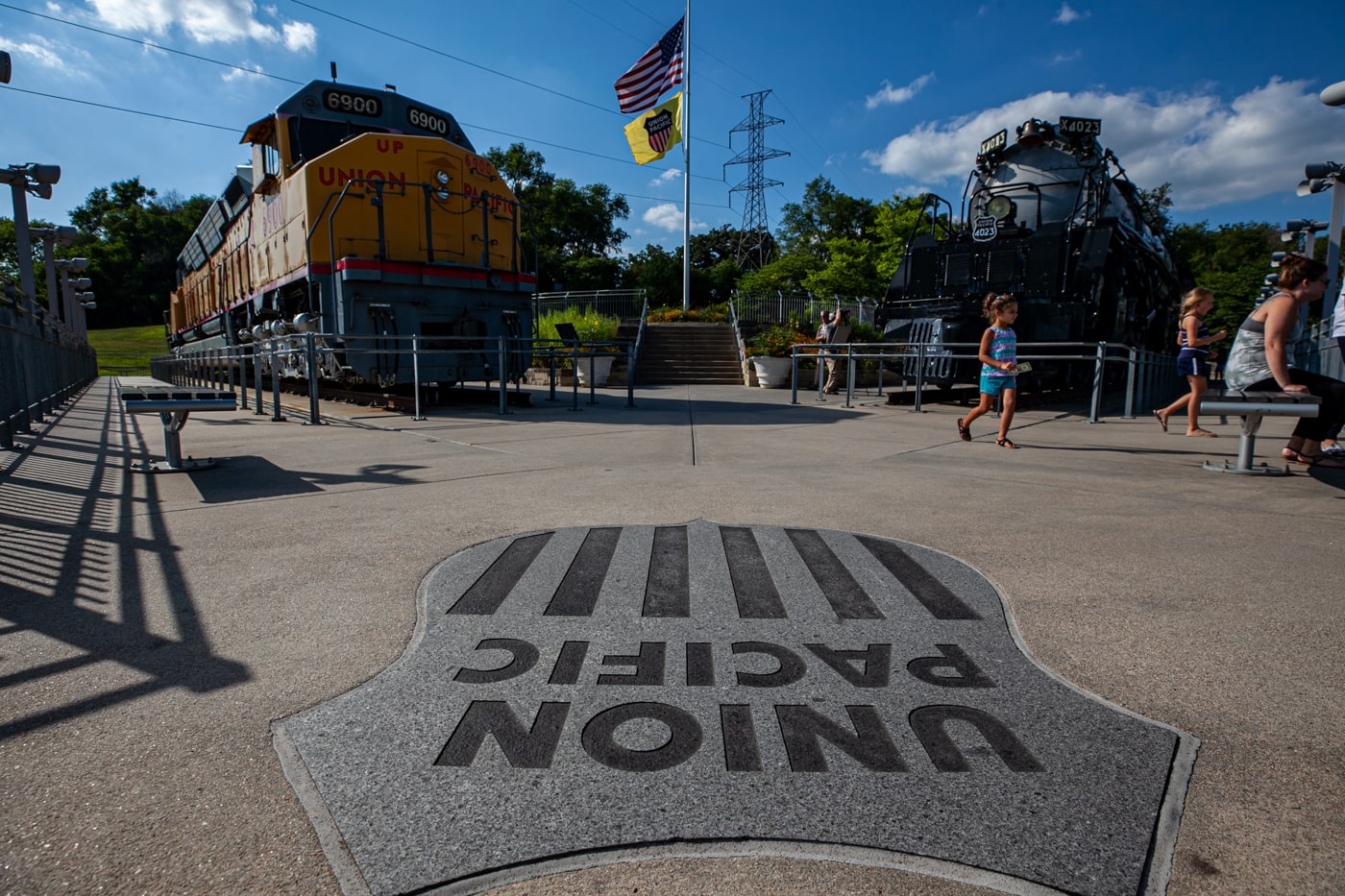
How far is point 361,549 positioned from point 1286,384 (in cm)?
626

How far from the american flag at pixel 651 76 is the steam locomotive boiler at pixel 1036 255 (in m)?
13.5

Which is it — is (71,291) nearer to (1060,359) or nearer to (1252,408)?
(1060,359)

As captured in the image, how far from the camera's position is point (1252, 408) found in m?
5.07

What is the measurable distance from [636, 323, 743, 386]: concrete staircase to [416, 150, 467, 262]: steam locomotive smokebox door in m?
10.0

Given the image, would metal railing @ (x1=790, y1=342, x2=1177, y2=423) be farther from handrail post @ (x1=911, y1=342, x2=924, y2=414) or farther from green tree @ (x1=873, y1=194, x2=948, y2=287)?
green tree @ (x1=873, y1=194, x2=948, y2=287)

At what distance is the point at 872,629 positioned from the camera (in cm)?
249

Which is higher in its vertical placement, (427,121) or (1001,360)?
(427,121)

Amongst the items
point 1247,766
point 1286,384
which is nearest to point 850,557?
point 1247,766

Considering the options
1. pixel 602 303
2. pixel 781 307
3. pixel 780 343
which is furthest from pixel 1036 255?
pixel 602 303

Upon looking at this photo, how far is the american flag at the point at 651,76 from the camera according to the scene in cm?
2359

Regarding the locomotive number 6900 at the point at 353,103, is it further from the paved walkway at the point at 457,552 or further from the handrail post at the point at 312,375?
the paved walkway at the point at 457,552

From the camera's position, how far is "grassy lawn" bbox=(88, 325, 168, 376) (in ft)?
140

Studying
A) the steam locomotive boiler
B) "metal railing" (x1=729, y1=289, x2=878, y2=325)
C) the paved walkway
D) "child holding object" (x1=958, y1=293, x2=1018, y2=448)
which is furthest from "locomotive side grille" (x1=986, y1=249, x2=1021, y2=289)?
"metal railing" (x1=729, y1=289, x2=878, y2=325)

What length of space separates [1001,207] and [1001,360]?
629 centimetres
